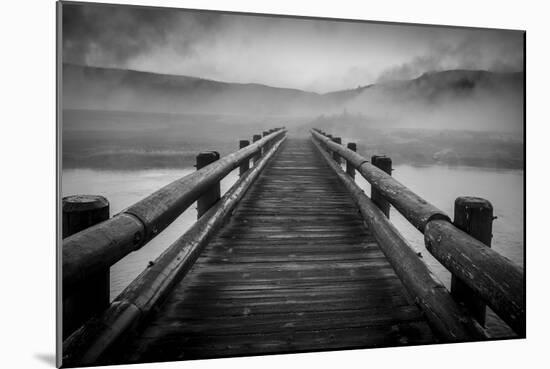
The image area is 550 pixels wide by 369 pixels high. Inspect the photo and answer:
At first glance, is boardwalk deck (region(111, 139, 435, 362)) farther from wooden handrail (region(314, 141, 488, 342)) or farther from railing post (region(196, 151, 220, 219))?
railing post (region(196, 151, 220, 219))

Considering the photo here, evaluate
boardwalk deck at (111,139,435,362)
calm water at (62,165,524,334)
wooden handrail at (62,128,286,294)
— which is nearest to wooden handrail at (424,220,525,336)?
boardwalk deck at (111,139,435,362)

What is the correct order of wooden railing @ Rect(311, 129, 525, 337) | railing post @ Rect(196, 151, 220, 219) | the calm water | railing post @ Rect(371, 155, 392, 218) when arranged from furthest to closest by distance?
1. railing post @ Rect(371, 155, 392, 218)
2. railing post @ Rect(196, 151, 220, 219)
3. the calm water
4. wooden railing @ Rect(311, 129, 525, 337)

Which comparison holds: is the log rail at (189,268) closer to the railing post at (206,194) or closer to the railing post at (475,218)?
the railing post at (475,218)

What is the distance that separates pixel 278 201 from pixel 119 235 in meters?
2.34

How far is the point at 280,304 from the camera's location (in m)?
1.94

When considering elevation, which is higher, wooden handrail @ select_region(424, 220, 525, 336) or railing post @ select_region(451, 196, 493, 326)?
railing post @ select_region(451, 196, 493, 326)

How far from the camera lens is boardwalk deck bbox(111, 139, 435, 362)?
1746mm

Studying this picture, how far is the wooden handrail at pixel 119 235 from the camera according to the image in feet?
4.09

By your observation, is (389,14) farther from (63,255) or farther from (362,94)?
(63,255)

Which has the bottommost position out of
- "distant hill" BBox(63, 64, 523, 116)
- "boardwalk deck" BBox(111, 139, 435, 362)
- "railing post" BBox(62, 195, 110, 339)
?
"boardwalk deck" BBox(111, 139, 435, 362)

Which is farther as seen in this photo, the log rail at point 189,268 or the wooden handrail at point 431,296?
the wooden handrail at point 431,296

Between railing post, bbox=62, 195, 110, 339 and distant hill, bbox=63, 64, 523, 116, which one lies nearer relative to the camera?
railing post, bbox=62, 195, 110, 339

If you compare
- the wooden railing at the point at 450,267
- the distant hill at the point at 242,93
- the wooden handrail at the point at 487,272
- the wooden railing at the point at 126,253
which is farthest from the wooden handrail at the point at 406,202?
the wooden railing at the point at 126,253

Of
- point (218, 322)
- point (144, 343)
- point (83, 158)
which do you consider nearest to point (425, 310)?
point (218, 322)
